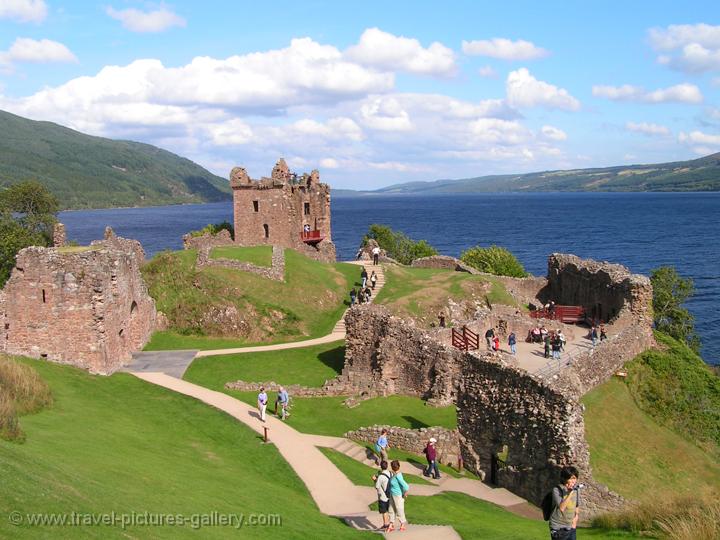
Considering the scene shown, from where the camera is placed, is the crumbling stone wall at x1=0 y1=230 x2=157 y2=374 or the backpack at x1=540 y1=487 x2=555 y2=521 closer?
the backpack at x1=540 y1=487 x2=555 y2=521

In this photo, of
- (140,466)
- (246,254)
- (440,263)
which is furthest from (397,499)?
(440,263)

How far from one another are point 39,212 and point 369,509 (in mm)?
71960

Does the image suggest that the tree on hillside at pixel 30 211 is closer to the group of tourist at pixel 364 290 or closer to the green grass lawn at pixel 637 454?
the group of tourist at pixel 364 290

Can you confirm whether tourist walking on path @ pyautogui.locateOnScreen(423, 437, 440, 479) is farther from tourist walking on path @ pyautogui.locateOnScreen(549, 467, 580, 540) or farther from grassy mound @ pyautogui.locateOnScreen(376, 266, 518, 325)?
grassy mound @ pyautogui.locateOnScreen(376, 266, 518, 325)

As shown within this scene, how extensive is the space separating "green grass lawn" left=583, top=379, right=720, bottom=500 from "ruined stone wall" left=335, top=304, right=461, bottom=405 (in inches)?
269

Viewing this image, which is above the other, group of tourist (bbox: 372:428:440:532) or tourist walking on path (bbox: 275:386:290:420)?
group of tourist (bbox: 372:428:440:532)

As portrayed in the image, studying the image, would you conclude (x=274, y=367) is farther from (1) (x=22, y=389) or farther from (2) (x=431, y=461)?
(1) (x=22, y=389)

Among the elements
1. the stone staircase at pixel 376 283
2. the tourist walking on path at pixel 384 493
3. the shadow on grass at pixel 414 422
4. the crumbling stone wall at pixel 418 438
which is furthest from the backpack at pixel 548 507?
the stone staircase at pixel 376 283

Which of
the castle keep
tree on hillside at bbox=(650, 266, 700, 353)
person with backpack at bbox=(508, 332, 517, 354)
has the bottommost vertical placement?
tree on hillside at bbox=(650, 266, 700, 353)

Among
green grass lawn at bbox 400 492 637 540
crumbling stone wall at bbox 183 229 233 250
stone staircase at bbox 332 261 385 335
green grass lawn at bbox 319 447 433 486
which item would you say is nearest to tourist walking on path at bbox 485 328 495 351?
stone staircase at bbox 332 261 385 335

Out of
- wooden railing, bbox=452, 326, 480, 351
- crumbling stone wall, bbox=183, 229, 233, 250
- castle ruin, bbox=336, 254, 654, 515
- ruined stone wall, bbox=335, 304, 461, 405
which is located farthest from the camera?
crumbling stone wall, bbox=183, 229, 233, 250

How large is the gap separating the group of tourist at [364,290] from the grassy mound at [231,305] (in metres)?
1.16

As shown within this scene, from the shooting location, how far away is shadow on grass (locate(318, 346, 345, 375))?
35.6 metres

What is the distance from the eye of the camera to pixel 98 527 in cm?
1036
